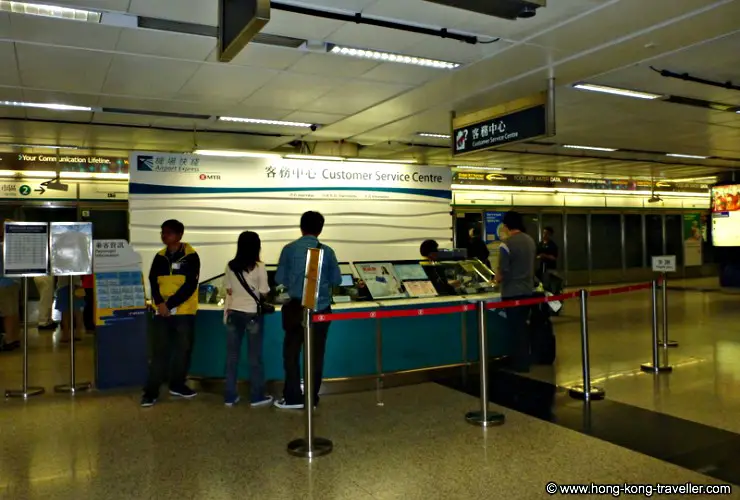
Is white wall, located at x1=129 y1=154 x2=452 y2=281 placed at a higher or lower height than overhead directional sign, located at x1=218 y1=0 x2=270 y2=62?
lower

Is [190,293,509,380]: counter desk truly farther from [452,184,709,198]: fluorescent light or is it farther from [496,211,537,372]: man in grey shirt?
[452,184,709,198]: fluorescent light

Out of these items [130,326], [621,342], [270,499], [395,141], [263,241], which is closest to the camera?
[270,499]

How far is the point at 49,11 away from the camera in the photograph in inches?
154

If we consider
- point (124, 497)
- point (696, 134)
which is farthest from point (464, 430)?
point (696, 134)

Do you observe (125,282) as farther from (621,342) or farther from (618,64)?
(621,342)

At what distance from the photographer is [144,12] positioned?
398cm

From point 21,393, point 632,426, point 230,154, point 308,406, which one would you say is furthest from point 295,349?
point 230,154

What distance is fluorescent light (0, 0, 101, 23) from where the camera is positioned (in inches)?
149

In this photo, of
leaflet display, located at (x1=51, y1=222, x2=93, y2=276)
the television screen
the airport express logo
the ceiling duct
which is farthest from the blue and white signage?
the television screen

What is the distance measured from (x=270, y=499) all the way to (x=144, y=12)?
321 cm

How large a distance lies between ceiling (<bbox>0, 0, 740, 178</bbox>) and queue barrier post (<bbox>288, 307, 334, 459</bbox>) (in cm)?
217

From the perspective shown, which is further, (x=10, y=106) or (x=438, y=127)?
(x=438, y=127)

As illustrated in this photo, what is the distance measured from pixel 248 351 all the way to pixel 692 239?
58.2 ft

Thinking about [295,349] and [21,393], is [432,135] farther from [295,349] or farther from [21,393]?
[21,393]
